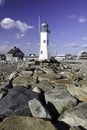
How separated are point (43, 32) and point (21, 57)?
26.9 metres

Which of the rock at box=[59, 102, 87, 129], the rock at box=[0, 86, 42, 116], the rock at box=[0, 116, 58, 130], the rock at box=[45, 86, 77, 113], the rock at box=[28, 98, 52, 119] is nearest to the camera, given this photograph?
the rock at box=[0, 116, 58, 130]

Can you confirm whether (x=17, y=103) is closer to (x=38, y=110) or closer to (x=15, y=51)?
(x=38, y=110)

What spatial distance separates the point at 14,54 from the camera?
76.6 m

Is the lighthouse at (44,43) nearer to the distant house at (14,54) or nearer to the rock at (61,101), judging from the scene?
the distant house at (14,54)

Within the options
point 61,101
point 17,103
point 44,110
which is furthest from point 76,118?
point 17,103

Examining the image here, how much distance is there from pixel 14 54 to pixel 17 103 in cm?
6902

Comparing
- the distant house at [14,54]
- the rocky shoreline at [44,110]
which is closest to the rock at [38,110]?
the rocky shoreline at [44,110]

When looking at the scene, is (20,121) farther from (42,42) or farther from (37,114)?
(42,42)

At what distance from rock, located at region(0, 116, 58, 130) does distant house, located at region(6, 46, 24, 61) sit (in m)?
70.9

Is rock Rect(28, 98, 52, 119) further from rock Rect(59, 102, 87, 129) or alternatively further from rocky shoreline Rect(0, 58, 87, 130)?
rock Rect(59, 102, 87, 129)

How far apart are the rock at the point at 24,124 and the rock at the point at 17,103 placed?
62.8 inches

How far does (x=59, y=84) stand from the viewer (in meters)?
11.3

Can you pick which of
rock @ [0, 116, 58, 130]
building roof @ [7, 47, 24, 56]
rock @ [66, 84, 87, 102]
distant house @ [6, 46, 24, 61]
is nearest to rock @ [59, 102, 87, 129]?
rock @ [0, 116, 58, 130]

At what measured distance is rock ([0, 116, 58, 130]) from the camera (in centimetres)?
545
